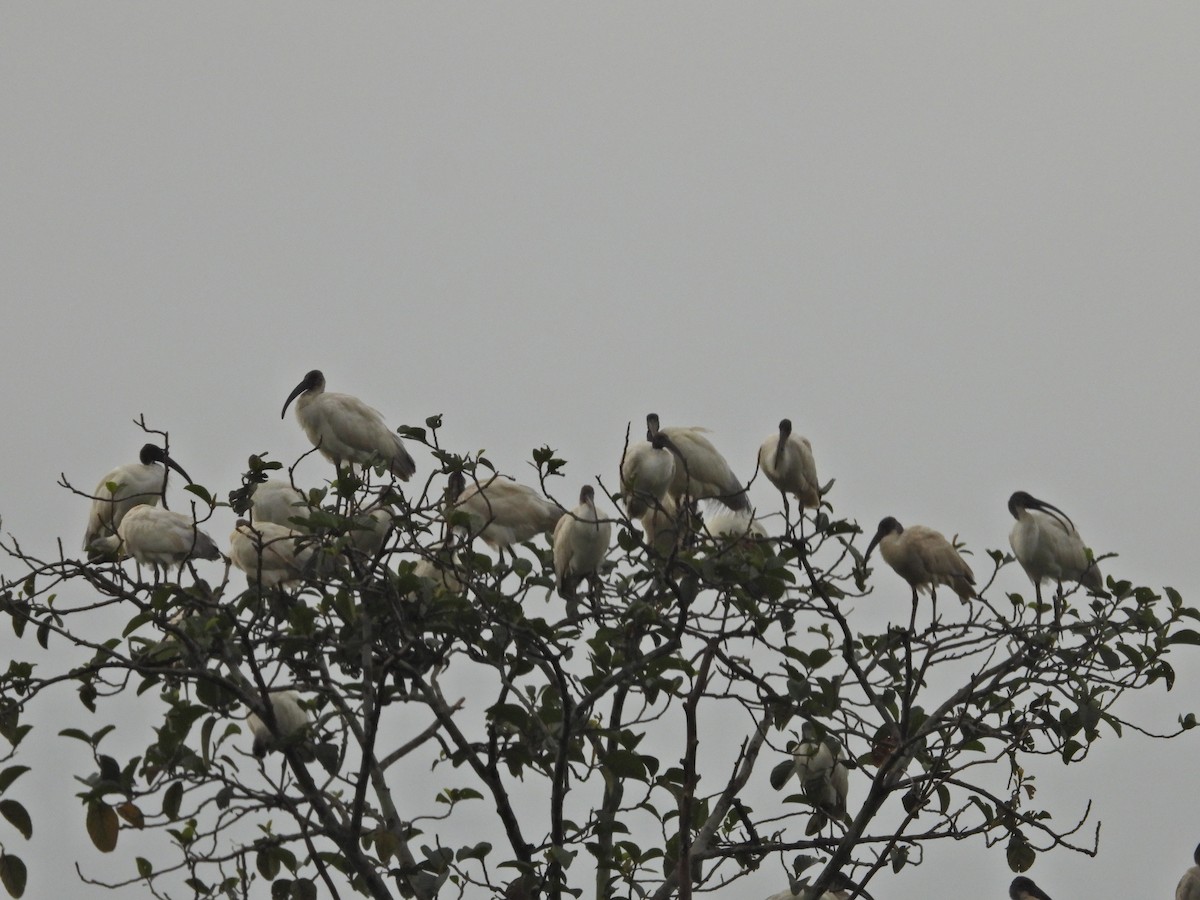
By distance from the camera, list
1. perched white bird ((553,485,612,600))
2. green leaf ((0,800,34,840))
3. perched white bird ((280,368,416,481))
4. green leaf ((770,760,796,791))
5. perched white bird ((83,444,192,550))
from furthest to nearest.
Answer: perched white bird ((280,368,416,481)) → perched white bird ((83,444,192,550)) → perched white bird ((553,485,612,600)) → green leaf ((770,760,796,791)) → green leaf ((0,800,34,840))

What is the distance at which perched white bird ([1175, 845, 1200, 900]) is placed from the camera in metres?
9.11

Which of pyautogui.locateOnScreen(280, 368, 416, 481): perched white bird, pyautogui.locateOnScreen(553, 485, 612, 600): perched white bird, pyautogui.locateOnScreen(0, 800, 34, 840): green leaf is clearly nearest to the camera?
pyautogui.locateOnScreen(0, 800, 34, 840): green leaf

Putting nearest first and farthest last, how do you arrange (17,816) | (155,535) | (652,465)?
(17,816) < (155,535) < (652,465)

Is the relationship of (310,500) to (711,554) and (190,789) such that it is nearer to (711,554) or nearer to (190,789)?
(190,789)

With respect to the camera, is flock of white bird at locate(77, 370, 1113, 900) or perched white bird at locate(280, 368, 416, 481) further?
perched white bird at locate(280, 368, 416, 481)

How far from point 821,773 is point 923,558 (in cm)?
264

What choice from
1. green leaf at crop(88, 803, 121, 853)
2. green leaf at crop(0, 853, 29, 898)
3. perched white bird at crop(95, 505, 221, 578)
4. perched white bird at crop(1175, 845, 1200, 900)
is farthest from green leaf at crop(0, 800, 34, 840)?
perched white bird at crop(1175, 845, 1200, 900)

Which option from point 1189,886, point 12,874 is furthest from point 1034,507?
point 12,874

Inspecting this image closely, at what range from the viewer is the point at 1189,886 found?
30.1 ft

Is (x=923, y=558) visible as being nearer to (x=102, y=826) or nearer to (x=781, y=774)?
(x=781, y=774)

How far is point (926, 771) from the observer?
6.13m

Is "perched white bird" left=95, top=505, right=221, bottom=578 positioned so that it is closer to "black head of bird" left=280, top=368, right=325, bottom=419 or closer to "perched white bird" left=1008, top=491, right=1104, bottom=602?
"black head of bird" left=280, top=368, right=325, bottom=419

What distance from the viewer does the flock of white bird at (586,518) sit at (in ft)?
23.6

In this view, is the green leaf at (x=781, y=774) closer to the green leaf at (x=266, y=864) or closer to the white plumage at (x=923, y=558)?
the green leaf at (x=266, y=864)
